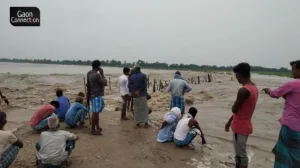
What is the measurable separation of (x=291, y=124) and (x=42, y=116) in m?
5.83

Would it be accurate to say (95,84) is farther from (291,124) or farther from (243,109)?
(291,124)

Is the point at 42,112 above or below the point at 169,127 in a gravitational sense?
above

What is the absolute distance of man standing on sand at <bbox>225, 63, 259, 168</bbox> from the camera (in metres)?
4.15

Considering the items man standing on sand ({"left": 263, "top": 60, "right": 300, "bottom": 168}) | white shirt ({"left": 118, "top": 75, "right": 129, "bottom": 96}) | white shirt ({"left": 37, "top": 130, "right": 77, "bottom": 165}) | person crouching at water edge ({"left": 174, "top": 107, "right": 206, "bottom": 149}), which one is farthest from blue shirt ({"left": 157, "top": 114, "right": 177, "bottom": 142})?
man standing on sand ({"left": 263, "top": 60, "right": 300, "bottom": 168})

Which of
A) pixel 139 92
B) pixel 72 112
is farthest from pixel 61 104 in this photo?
pixel 139 92

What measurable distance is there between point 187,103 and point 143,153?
10.7 meters

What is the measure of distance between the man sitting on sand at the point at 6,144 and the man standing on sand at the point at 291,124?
3806mm

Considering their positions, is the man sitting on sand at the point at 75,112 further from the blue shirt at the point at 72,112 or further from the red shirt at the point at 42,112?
the red shirt at the point at 42,112

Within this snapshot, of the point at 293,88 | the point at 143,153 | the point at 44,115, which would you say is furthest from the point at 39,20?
the point at 293,88

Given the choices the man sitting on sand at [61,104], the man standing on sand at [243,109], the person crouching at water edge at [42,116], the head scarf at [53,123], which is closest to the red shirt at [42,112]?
the person crouching at water edge at [42,116]

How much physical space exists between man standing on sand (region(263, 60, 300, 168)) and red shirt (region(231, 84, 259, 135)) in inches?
12.9

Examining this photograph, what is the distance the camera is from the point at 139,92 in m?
8.42

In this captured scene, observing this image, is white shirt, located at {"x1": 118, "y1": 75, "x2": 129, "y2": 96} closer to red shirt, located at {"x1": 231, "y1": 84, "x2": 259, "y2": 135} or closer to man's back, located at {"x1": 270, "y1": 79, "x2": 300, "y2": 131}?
red shirt, located at {"x1": 231, "y1": 84, "x2": 259, "y2": 135}

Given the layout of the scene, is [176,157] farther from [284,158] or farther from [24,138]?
[24,138]
